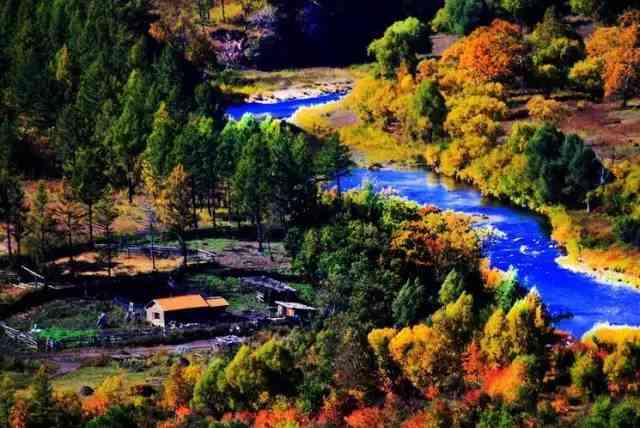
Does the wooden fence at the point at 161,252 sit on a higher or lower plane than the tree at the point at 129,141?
lower

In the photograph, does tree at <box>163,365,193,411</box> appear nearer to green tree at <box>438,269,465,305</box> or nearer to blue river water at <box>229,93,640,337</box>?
green tree at <box>438,269,465,305</box>

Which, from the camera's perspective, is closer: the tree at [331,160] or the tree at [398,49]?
the tree at [331,160]

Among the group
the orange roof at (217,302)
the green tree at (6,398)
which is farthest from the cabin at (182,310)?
the green tree at (6,398)

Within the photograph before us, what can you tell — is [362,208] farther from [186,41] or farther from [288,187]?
[186,41]

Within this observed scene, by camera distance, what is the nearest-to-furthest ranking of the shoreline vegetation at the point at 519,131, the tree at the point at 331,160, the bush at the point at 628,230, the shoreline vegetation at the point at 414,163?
1. the shoreline vegetation at the point at 414,163
2. the bush at the point at 628,230
3. the shoreline vegetation at the point at 519,131
4. the tree at the point at 331,160

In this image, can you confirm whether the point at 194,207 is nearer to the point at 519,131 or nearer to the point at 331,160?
the point at 331,160

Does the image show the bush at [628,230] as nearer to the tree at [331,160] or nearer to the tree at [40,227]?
the tree at [331,160]

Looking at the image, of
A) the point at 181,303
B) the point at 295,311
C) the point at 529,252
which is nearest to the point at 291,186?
the point at 295,311

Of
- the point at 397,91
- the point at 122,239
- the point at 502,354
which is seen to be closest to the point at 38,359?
the point at 122,239
